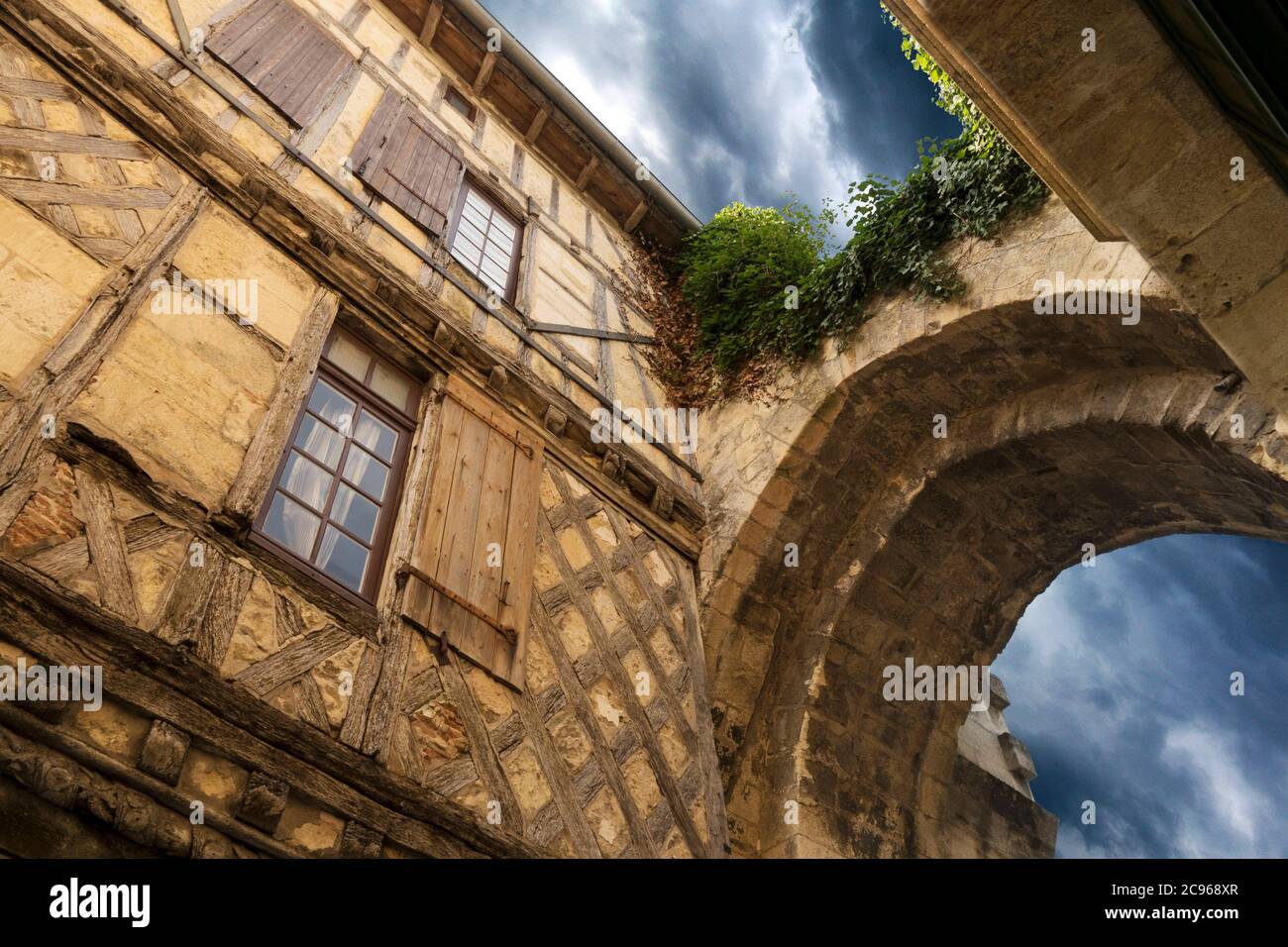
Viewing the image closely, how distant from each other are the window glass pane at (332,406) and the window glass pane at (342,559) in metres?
0.65

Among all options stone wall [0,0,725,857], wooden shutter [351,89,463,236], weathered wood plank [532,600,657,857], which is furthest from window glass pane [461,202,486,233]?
weathered wood plank [532,600,657,857]

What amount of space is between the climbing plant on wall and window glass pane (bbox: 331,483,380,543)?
10.7 feet

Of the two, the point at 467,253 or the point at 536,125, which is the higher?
the point at 536,125

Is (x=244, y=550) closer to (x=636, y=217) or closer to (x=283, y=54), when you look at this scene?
(x=283, y=54)

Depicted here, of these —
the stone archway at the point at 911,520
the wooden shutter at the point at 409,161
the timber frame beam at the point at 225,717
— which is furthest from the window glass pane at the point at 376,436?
the stone archway at the point at 911,520

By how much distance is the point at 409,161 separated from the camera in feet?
22.7

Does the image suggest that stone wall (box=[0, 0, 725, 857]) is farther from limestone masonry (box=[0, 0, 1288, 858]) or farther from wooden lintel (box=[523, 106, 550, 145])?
wooden lintel (box=[523, 106, 550, 145])

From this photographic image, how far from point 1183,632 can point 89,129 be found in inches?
1063

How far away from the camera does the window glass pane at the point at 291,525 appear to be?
4.14 metres

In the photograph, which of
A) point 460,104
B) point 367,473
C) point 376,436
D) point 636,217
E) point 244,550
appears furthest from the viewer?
point 636,217

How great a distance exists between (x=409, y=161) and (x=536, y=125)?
241cm

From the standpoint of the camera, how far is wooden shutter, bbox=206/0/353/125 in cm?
605

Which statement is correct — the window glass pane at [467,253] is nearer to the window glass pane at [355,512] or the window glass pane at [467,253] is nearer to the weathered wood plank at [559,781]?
the window glass pane at [355,512]

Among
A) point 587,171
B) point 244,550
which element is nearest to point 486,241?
point 587,171
